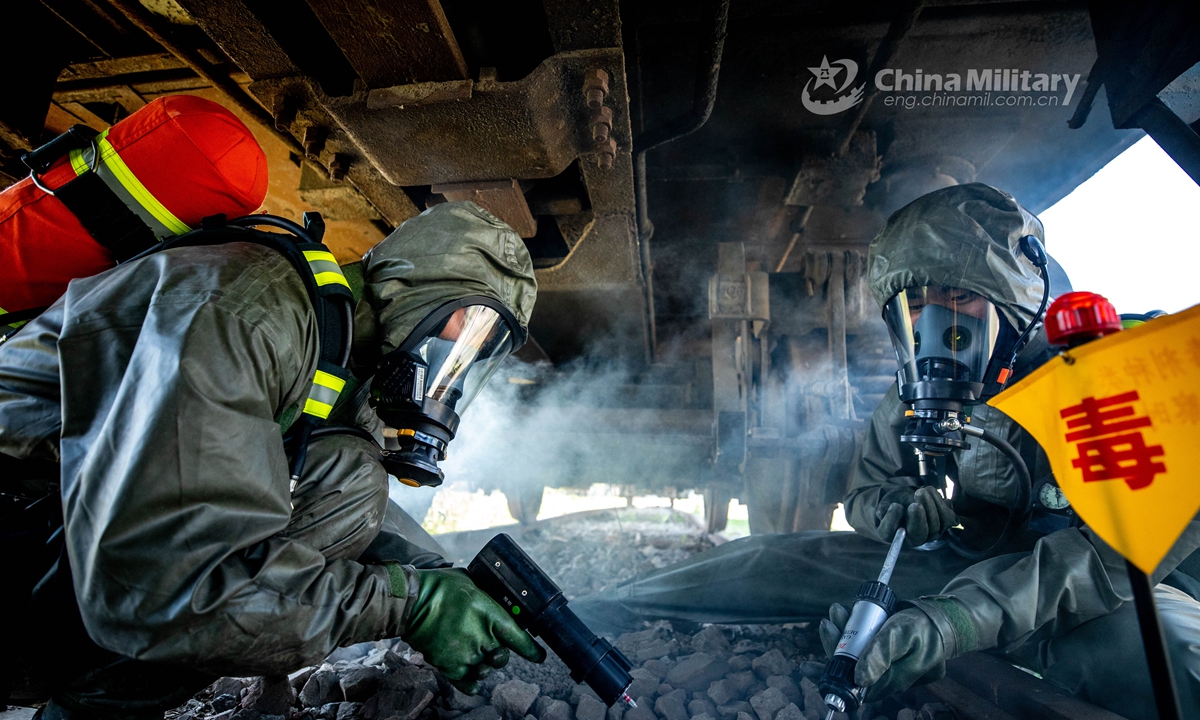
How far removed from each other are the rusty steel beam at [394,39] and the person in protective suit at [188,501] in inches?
23.9

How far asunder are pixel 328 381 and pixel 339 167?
1.14m

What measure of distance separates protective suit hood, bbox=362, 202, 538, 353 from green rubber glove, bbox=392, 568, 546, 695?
67 centimetres

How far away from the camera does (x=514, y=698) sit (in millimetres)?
1632

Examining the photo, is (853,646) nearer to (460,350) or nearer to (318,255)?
(460,350)

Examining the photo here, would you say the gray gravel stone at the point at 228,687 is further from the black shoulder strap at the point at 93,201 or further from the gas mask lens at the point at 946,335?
the gas mask lens at the point at 946,335

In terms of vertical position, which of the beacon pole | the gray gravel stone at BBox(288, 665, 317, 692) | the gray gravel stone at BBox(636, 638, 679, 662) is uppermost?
the beacon pole

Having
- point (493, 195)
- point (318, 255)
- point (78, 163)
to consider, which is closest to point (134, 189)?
point (78, 163)

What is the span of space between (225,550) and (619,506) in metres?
6.53

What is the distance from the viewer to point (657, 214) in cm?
330

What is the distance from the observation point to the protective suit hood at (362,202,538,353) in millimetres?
1546

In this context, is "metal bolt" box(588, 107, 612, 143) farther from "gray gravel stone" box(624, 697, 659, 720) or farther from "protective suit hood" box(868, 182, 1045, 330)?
"gray gravel stone" box(624, 697, 659, 720)

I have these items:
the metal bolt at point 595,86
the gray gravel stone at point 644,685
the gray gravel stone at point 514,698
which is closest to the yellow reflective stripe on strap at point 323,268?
the metal bolt at point 595,86

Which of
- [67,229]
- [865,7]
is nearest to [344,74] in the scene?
[67,229]

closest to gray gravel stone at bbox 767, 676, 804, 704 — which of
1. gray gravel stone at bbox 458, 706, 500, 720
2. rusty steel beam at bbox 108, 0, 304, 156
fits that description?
gray gravel stone at bbox 458, 706, 500, 720
